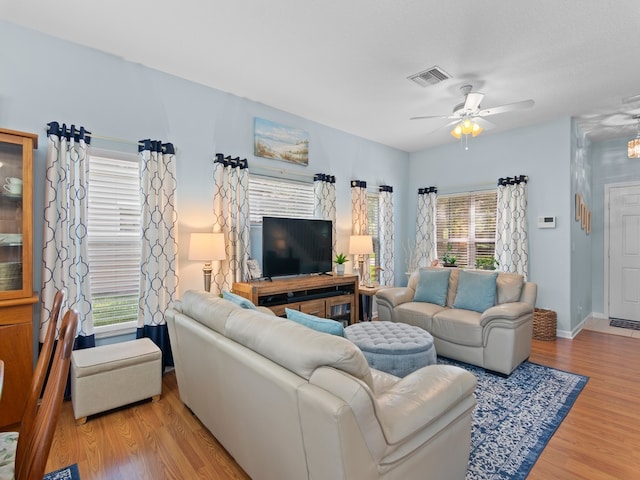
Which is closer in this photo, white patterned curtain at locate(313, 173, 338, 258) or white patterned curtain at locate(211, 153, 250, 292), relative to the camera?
white patterned curtain at locate(211, 153, 250, 292)

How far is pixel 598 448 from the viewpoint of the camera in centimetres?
208

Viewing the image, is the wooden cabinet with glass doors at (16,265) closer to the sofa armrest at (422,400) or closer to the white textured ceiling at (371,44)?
the white textured ceiling at (371,44)

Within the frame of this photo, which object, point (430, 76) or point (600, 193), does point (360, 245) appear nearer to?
point (430, 76)

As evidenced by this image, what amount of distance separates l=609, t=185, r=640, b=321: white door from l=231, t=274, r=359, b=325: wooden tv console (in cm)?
431

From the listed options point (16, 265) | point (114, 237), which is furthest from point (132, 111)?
point (16, 265)

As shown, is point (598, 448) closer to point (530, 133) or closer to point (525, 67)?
point (525, 67)

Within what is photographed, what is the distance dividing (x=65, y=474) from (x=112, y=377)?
2.16 ft

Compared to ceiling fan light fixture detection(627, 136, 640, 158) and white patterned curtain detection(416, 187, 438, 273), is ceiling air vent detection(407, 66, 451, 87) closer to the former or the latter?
ceiling fan light fixture detection(627, 136, 640, 158)

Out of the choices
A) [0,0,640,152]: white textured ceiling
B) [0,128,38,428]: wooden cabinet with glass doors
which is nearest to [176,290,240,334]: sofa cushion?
[0,128,38,428]: wooden cabinet with glass doors

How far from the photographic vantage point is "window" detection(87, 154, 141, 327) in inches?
115

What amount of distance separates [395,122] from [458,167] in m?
1.64

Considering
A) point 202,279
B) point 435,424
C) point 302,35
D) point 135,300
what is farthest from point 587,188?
point 135,300

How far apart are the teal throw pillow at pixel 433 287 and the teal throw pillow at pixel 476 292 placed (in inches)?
6.6

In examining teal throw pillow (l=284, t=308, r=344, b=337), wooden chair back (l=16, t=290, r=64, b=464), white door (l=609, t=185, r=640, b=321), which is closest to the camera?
wooden chair back (l=16, t=290, r=64, b=464)
